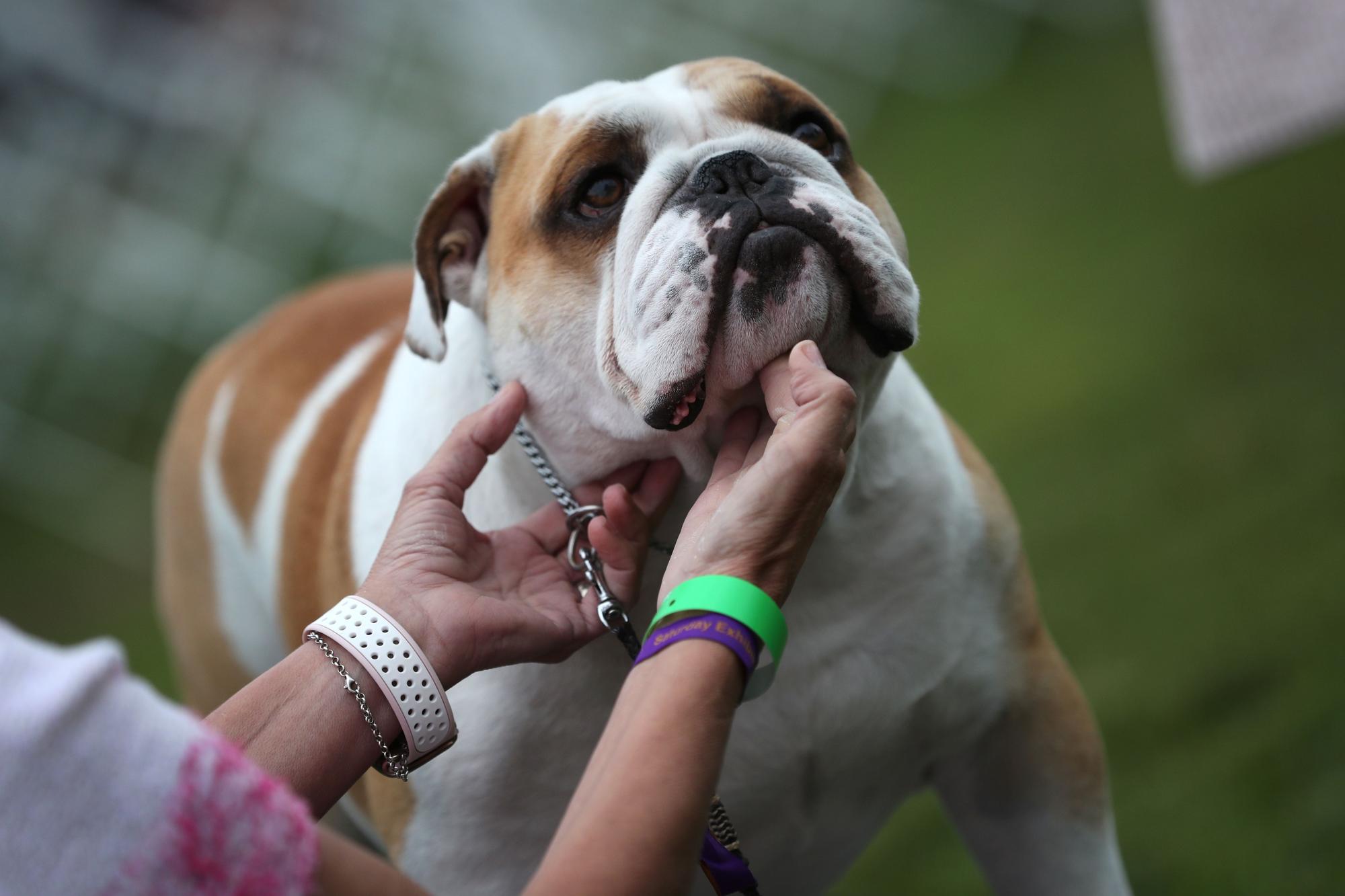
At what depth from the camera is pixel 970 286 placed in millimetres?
4520

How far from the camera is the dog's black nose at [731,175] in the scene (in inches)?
56.4

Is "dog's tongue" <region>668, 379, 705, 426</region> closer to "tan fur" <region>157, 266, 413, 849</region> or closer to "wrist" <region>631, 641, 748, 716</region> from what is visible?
"wrist" <region>631, 641, 748, 716</region>

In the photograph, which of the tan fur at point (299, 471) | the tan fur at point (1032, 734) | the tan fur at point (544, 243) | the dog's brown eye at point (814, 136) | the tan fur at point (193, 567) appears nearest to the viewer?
the tan fur at point (544, 243)

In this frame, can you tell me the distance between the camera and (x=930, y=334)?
433 cm

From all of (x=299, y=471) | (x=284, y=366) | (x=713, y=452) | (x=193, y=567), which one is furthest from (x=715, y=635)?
(x=193, y=567)

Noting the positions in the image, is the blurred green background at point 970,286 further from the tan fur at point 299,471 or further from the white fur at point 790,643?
the tan fur at point 299,471

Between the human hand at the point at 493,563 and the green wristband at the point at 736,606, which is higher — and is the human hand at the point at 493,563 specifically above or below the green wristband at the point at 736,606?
below

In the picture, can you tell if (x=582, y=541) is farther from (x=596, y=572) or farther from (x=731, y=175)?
(x=731, y=175)

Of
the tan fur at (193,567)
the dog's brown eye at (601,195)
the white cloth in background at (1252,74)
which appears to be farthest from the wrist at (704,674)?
the white cloth in background at (1252,74)

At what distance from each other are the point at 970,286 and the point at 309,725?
3617 mm

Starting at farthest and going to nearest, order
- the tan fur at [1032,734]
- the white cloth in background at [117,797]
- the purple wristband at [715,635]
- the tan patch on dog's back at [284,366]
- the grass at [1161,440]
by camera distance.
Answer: the tan patch on dog's back at [284,366]
the grass at [1161,440]
the tan fur at [1032,734]
the purple wristband at [715,635]
the white cloth in background at [117,797]

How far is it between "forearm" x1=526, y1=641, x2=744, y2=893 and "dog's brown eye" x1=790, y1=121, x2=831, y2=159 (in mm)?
821

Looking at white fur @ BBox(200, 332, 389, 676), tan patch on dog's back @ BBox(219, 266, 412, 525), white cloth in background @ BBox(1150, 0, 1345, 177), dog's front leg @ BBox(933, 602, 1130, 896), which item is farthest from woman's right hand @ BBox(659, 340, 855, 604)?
white cloth in background @ BBox(1150, 0, 1345, 177)

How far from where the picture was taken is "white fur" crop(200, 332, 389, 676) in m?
2.29
